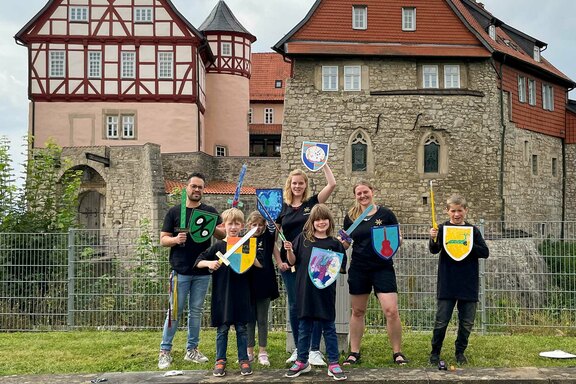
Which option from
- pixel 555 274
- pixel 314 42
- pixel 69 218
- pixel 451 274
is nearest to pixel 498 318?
pixel 555 274

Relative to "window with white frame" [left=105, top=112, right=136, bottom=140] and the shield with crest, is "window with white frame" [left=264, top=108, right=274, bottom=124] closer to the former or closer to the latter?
"window with white frame" [left=105, top=112, right=136, bottom=140]

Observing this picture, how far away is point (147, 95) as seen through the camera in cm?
3391

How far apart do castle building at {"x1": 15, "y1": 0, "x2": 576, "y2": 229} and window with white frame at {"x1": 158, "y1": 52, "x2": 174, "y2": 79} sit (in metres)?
0.06

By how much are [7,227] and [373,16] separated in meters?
16.4

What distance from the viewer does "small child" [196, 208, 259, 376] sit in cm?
783

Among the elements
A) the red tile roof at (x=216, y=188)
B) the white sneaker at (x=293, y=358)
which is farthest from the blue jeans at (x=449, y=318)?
the red tile roof at (x=216, y=188)

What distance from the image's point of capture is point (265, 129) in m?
51.0

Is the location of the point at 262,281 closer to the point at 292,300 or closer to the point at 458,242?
the point at 292,300

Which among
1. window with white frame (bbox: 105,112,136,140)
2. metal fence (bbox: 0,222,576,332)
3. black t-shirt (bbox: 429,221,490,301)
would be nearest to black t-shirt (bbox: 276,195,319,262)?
black t-shirt (bbox: 429,221,490,301)

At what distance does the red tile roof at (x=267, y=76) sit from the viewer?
5278 centimetres

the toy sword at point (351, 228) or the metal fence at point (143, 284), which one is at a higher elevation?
the toy sword at point (351, 228)

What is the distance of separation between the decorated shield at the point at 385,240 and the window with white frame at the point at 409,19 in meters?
20.8

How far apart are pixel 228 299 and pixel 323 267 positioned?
106 centimetres

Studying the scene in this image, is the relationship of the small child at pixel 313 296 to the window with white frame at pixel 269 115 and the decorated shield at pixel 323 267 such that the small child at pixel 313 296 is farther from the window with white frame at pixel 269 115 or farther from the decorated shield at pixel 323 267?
the window with white frame at pixel 269 115
